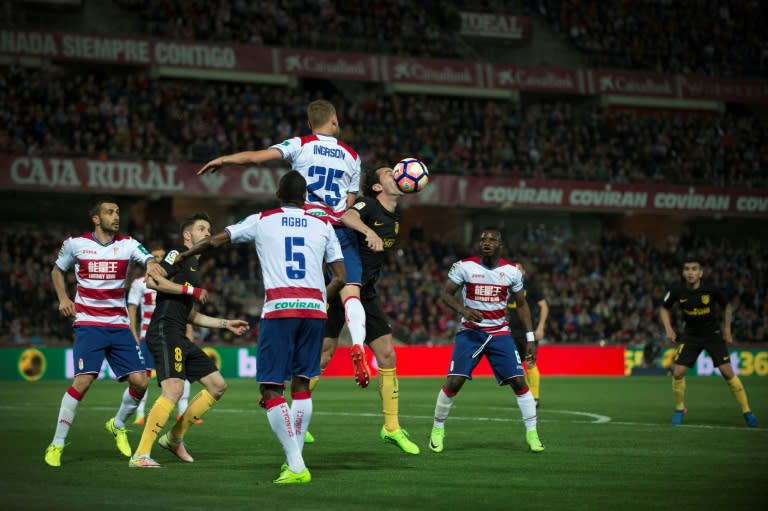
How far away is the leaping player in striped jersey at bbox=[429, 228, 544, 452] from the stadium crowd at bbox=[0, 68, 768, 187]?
27.8 metres

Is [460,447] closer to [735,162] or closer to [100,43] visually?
[100,43]

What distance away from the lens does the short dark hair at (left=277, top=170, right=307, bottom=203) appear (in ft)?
30.4

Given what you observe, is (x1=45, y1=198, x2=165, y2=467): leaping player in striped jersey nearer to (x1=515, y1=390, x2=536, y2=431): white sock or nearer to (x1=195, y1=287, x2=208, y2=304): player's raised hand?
(x1=195, y1=287, x2=208, y2=304): player's raised hand

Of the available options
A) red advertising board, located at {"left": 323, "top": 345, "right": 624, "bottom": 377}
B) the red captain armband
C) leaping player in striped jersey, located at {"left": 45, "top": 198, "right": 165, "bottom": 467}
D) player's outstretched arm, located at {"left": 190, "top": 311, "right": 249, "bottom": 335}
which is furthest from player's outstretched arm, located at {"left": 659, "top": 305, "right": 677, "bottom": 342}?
red advertising board, located at {"left": 323, "top": 345, "right": 624, "bottom": 377}

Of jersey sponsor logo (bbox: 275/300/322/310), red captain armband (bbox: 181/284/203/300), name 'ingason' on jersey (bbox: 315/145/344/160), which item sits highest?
name 'ingason' on jersey (bbox: 315/145/344/160)

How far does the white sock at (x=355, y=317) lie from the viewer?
10.1 meters

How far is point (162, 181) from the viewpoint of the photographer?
3900cm

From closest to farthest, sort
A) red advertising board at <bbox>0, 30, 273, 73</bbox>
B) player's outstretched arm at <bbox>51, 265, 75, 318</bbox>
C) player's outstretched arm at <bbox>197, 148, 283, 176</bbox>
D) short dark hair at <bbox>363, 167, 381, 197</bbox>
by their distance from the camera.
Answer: player's outstretched arm at <bbox>197, 148, 283, 176</bbox>, player's outstretched arm at <bbox>51, 265, 75, 318</bbox>, short dark hair at <bbox>363, 167, 381, 197</bbox>, red advertising board at <bbox>0, 30, 273, 73</bbox>

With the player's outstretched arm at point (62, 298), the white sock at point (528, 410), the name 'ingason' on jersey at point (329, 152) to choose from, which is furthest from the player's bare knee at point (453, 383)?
the player's outstretched arm at point (62, 298)

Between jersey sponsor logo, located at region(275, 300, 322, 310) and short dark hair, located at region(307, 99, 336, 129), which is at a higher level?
short dark hair, located at region(307, 99, 336, 129)

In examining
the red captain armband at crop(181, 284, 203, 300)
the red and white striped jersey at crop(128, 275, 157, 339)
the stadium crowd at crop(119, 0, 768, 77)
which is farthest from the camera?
the stadium crowd at crop(119, 0, 768, 77)

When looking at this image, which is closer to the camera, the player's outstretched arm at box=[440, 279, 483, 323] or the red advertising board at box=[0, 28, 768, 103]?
the player's outstretched arm at box=[440, 279, 483, 323]

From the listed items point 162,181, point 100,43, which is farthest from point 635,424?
point 100,43

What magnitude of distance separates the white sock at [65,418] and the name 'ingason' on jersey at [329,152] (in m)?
3.41
